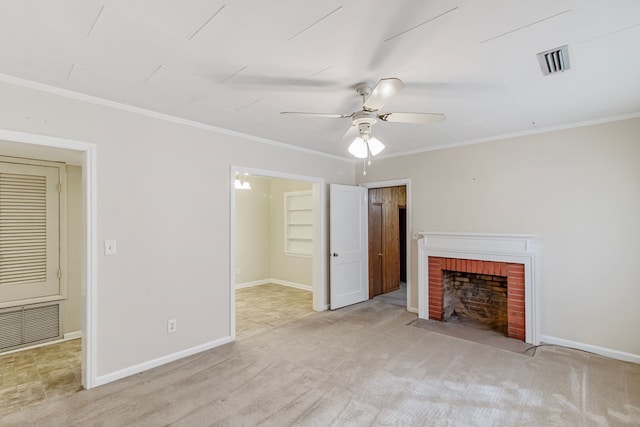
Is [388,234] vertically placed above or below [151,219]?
below

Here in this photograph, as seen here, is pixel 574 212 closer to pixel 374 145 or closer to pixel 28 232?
pixel 374 145

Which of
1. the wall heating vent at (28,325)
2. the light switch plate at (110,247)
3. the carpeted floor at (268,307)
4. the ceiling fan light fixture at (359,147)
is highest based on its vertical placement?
the ceiling fan light fixture at (359,147)

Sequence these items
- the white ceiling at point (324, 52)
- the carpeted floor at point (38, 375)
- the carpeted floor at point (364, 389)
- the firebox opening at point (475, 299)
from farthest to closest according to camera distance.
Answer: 1. the firebox opening at point (475, 299)
2. the carpeted floor at point (38, 375)
3. the carpeted floor at point (364, 389)
4. the white ceiling at point (324, 52)

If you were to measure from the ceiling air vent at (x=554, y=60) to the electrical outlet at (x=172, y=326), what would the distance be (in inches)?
148

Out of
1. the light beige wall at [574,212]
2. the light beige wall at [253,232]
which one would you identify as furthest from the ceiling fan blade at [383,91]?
the light beige wall at [253,232]

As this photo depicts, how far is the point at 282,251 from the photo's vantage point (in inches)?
282

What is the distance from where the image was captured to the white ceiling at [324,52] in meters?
1.60

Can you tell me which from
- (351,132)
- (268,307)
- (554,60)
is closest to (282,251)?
(268,307)

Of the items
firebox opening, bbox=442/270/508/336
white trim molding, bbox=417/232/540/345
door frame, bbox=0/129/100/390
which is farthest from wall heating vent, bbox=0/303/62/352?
firebox opening, bbox=442/270/508/336

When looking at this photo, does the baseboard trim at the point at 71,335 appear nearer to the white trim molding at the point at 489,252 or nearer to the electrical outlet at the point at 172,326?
the electrical outlet at the point at 172,326

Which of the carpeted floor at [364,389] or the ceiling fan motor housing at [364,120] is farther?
the ceiling fan motor housing at [364,120]

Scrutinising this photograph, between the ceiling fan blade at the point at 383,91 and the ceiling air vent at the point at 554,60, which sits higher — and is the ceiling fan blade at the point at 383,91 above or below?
below

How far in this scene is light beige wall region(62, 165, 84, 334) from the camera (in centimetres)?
390

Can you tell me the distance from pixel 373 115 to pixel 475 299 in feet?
11.3
